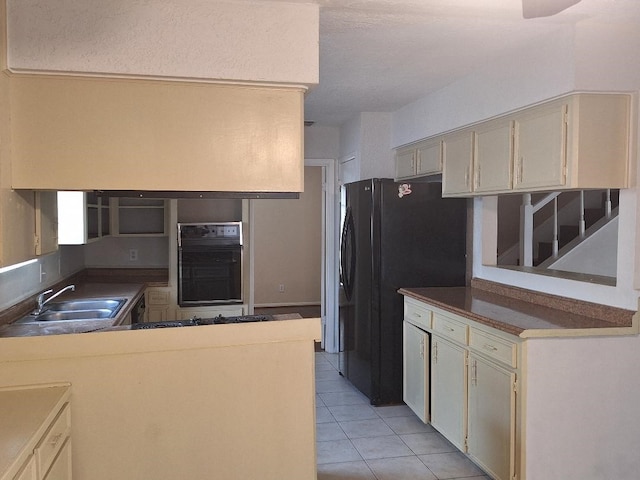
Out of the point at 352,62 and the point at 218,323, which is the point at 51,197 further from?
the point at 352,62

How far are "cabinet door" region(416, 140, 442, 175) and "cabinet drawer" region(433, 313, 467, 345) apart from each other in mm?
1183

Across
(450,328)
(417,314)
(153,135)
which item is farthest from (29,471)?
(417,314)

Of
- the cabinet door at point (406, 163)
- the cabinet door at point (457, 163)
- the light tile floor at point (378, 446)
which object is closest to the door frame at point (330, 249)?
the cabinet door at point (406, 163)

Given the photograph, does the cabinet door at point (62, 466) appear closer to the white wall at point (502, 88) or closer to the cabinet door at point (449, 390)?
the cabinet door at point (449, 390)

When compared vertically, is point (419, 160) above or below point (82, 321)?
above

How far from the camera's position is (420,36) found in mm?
2902

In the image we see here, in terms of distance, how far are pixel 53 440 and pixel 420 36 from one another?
8.05 feet

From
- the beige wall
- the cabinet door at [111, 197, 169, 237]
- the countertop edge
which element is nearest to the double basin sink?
the cabinet door at [111, 197, 169, 237]

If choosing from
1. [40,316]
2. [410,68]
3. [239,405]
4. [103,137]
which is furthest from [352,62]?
[40,316]

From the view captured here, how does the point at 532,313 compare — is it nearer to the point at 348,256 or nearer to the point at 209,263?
the point at 348,256

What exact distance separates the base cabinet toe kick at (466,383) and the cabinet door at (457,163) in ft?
2.75

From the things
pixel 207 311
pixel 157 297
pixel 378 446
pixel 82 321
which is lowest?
pixel 378 446

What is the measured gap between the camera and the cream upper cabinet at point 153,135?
7.29 feet

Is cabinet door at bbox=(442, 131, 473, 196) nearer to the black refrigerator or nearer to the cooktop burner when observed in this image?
the black refrigerator
